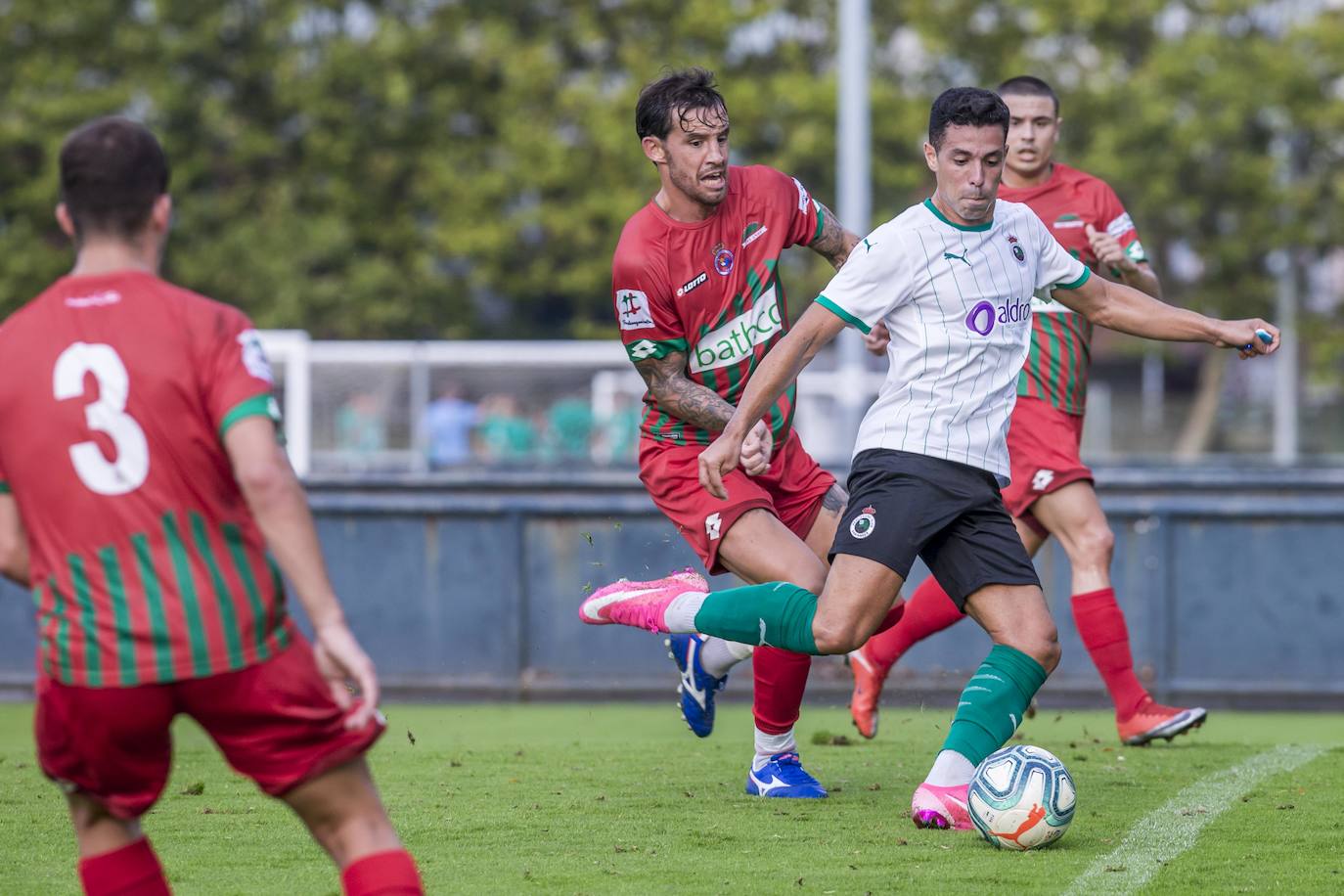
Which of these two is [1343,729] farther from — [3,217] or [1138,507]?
[3,217]

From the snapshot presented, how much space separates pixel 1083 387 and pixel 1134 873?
10.7 ft

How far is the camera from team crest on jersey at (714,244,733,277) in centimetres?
650

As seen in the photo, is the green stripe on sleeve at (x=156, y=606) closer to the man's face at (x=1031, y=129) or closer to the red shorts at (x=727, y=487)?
the red shorts at (x=727, y=487)

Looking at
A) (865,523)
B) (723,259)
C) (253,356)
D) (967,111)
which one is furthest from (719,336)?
(253,356)

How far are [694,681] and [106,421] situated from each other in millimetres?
3957

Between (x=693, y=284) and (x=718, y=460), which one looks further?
(x=693, y=284)

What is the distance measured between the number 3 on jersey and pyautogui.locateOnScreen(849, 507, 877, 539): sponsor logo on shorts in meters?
2.58

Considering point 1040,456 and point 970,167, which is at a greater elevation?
point 970,167

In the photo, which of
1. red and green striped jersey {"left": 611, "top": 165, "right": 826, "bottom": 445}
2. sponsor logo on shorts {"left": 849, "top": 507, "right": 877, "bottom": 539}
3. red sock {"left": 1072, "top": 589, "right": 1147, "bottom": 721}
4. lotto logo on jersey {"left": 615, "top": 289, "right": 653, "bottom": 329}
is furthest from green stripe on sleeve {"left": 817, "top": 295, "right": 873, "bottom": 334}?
red sock {"left": 1072, "top": 589, "right": 1147, "bottom": 721}

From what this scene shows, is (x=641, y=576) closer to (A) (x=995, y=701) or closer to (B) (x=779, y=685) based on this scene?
(B) (x=779, y=685)

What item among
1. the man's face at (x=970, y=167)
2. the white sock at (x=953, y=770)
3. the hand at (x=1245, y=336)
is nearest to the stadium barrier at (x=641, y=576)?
the white sock at (x=953, y=770)

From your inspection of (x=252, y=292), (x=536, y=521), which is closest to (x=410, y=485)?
(x=536, y=521)

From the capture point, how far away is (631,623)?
641 cm

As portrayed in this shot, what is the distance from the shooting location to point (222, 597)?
151 inches
